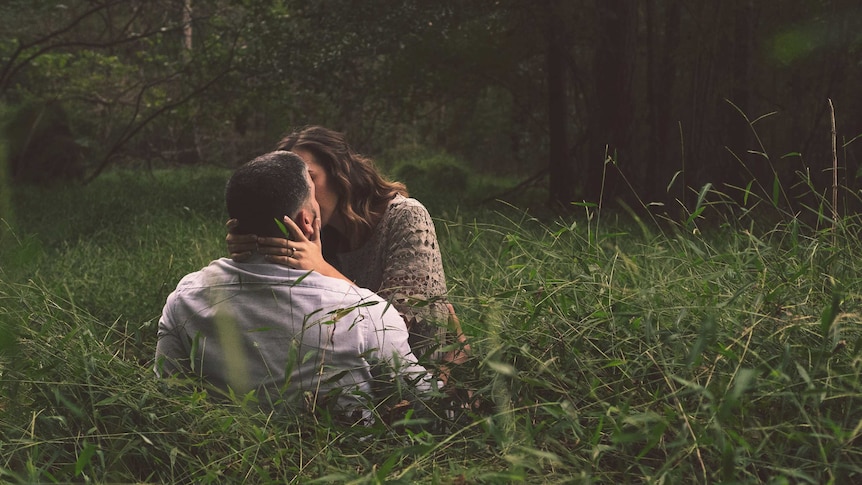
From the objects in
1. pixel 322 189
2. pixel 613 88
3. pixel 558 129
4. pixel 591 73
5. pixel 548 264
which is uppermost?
pixel 322 189

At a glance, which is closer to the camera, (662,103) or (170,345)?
(170,345)

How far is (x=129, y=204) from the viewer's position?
8.88 m

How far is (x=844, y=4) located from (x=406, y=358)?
22.5 feet

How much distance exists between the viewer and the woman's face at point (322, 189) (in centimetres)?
332

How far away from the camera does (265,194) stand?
2.27 metres

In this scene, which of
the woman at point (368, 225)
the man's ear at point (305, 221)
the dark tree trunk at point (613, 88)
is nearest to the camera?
the man's ear at point (305, 221)

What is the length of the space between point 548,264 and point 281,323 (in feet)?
4.42

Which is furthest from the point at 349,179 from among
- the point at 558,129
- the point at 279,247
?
the point at 558,129

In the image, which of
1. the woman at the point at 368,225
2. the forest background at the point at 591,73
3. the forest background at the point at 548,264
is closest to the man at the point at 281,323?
the forest background at the point at 548,264

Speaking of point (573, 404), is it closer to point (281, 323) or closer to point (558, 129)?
point (281, 323)

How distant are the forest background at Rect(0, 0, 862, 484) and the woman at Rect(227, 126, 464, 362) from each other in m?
0.24

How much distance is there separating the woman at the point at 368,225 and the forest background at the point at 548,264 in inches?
9.3

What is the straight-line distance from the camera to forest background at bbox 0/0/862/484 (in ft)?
6.16

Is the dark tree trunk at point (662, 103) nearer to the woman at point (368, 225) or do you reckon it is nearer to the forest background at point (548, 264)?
the forest background at point (548, 264)
